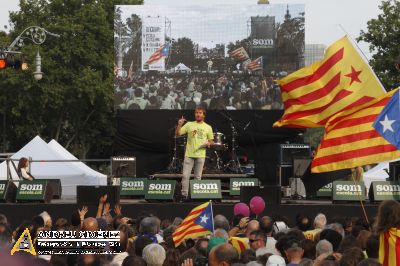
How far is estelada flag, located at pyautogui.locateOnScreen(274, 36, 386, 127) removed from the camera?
14.4m

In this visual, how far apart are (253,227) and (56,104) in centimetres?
4814

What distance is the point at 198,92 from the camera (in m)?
32.4

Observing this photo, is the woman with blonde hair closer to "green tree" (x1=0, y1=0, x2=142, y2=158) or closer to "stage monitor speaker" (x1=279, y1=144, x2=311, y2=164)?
"stage monitor speaker" (x1=279, y1=144, x2=311, y2=164)

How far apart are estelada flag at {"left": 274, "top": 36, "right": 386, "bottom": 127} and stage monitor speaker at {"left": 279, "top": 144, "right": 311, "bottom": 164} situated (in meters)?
12.7

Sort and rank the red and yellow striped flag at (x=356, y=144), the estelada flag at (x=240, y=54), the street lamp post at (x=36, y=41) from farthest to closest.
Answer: the estelada flag at (x=240, y=54), the street lamp post at (x=36, y=41), the red and yellow striped flag at (x=356, y=144)

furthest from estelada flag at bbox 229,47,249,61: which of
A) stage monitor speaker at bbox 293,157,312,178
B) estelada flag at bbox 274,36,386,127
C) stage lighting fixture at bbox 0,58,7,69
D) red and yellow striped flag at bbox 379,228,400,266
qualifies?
red and yellow striped flag at bbox 379,228,400,266

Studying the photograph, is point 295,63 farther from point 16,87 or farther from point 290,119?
point 16,87

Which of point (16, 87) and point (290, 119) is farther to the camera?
point (16, 87)

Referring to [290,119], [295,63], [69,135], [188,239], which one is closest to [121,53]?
[295,63]

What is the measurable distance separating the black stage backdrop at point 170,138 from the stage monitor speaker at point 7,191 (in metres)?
9.25

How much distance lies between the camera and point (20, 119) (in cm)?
6097

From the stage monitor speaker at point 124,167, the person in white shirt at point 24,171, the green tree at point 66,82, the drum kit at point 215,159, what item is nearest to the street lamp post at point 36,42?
the stage monitor speaker at point 124,167

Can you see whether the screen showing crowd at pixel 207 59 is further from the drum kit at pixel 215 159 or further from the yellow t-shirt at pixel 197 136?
the yellow t-shirt at pixel 197 136

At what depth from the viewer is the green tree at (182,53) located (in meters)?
32.8
